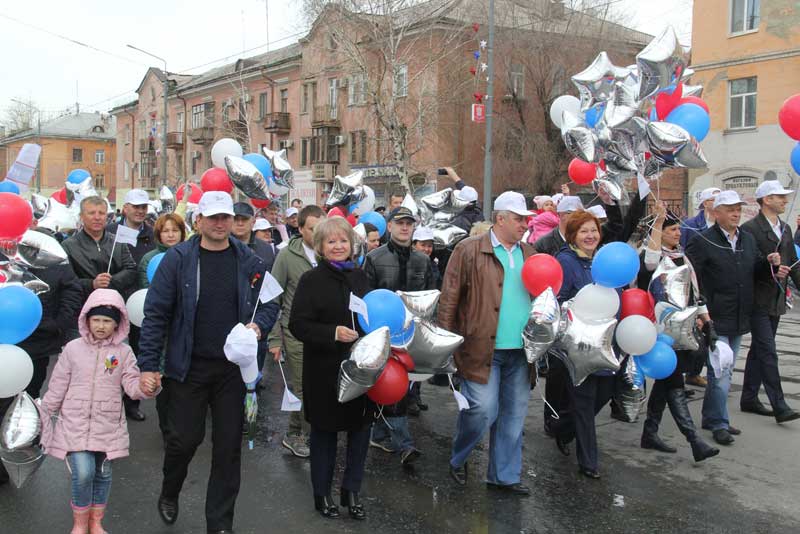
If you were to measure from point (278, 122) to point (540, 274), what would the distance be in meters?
41.1

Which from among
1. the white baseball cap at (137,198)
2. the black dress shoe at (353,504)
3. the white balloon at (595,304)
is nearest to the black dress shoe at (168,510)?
the black dress shoe at (353,504)

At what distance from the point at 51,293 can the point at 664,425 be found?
5208 mm

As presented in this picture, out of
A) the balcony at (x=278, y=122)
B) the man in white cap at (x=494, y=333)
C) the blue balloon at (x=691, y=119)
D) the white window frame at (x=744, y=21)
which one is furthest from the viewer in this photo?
the balcony at (x=278, y=122)

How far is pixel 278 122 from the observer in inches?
1748

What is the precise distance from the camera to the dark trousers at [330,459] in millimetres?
4641

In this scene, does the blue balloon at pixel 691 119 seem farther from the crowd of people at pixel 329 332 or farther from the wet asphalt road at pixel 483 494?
the wet asphalt road at pixel 483 494

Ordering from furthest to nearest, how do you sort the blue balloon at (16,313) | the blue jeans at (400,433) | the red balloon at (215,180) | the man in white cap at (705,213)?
1. the man in white cap at (705,213)
2. the red balloon at (215,180)
3. the blue jeans at (400,433)
4. the blue balloon at (16,313)

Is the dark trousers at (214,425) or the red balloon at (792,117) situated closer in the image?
the dark trousers at (214,425)

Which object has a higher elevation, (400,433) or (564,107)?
(564,107)

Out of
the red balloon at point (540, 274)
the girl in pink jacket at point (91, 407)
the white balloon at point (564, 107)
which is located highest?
the white balloon at point (564, 107)

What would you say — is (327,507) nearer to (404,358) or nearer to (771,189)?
(404,358)

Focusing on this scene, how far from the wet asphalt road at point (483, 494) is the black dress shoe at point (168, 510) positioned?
0.05m

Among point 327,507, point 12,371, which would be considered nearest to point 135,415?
point 12,371

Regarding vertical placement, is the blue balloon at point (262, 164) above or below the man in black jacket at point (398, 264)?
above
